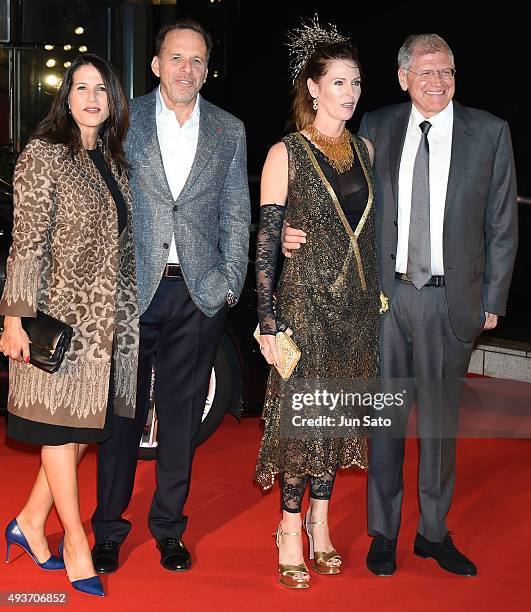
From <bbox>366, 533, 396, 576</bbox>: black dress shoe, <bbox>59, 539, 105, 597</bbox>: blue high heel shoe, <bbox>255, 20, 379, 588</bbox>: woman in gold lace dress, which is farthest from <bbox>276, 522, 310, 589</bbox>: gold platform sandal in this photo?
<bbox>59, 539, 105, 597</bbox>: blue high heel shoe

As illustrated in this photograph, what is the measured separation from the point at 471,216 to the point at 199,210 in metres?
0.87

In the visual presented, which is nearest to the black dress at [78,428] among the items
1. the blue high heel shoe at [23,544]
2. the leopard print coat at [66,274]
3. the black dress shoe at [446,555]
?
the leopard print coat at [66,274]

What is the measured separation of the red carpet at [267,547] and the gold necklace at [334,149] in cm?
131

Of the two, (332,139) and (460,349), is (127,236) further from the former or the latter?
(460,349)

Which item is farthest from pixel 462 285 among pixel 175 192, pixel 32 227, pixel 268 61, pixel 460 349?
pixel 268 61

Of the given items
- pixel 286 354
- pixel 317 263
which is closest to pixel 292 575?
pixel 286 354

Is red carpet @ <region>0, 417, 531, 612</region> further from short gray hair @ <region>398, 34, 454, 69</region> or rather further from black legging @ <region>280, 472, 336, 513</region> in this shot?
short gray hair @ <region>398, 34, 454, 69</region>

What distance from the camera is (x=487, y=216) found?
3.30 metres

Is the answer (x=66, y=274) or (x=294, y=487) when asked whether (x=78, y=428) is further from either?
(x=294, y=487)

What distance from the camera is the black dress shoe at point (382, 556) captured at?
3.32 m

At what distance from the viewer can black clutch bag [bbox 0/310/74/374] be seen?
291 centimetres

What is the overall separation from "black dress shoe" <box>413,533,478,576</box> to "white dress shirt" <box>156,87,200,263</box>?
1265 millimetres

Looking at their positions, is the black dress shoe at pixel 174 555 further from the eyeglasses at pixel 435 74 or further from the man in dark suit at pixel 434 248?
the eyeglasses at pixel 435 74

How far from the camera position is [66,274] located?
2.98 meters
